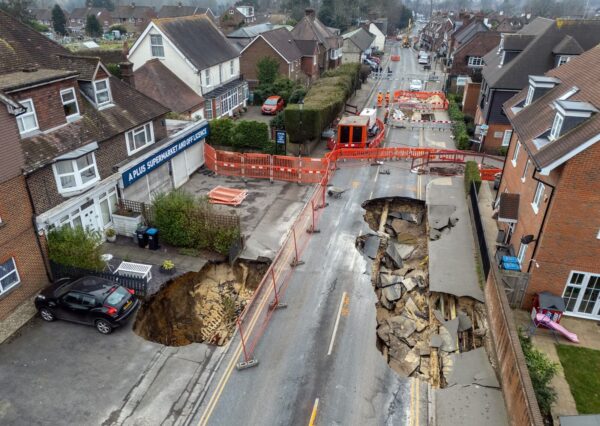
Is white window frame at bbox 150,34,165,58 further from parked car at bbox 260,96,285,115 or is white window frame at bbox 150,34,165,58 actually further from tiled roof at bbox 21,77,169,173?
tiled roof at bbox 21,77,169,173

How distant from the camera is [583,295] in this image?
652 inches

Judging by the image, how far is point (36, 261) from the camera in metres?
17.2

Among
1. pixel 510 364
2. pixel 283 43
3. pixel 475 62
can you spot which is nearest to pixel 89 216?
pixel 510 364

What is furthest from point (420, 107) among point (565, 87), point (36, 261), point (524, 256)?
point (36, 261)

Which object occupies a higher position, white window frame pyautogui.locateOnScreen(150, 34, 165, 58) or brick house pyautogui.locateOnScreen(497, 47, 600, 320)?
white window frame pyautogui.locateOnScreen(150, 34, 165, 58)

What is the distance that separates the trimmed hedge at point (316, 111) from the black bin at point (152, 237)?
52.3 feet

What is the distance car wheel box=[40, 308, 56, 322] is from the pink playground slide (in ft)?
61.5

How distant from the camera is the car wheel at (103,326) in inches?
616

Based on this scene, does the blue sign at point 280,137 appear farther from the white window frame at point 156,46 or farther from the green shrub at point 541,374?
the green shrub at point 541,374

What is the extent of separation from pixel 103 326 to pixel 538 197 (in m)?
18.0

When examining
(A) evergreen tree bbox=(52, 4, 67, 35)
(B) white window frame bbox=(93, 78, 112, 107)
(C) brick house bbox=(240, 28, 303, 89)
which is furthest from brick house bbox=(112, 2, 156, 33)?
(B) white window frame bbox=(93, 78, 112, 107)

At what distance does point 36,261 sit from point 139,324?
5069 mm

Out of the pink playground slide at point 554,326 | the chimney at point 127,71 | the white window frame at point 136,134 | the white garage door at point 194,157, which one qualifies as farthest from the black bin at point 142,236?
the pink playground slide at point 554,326

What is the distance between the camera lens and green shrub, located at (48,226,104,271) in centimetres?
1741
